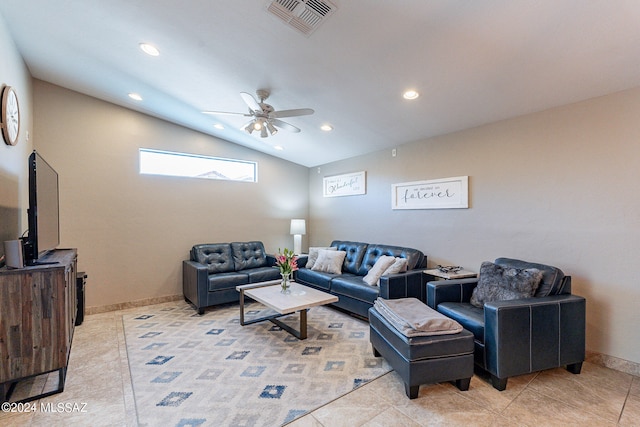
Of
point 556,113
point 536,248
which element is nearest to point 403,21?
point 556,113

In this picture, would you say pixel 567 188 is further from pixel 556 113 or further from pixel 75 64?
pixel 75 64

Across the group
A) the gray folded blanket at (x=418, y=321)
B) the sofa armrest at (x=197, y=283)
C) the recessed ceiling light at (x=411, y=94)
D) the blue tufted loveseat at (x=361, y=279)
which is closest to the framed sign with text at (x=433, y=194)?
the blue tufted loveseat at (x=361, y=279)

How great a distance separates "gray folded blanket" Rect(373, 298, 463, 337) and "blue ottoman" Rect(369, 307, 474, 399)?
0.12 ft

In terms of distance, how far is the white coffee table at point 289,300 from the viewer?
301 cm

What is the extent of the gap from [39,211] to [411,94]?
3452 millimetres

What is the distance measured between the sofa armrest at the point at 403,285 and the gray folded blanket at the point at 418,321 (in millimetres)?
769

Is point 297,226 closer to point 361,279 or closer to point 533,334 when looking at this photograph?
point 361,279

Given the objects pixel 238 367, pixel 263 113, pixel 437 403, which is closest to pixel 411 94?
pixel 263 113

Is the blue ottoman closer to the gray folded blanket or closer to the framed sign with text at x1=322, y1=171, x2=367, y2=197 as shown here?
the gray folded blanket

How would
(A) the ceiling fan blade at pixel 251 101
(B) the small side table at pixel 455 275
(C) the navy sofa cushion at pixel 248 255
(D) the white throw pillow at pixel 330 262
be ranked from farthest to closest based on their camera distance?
(C) the navy sofa cushion at pixel 248 255
(D) the white throw pillow at pixel 330 262
(B) the small side table at pixel 455 275
(A) the ceiling fan blade at pixel 251 101

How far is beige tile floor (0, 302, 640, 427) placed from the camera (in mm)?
1900

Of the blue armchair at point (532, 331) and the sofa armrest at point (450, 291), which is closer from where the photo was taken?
the blue armchair at point (532, 331)

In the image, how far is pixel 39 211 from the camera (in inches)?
90.4

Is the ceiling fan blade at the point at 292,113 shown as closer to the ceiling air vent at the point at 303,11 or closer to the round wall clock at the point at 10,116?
the ceiling air vent at the point at 303,11
